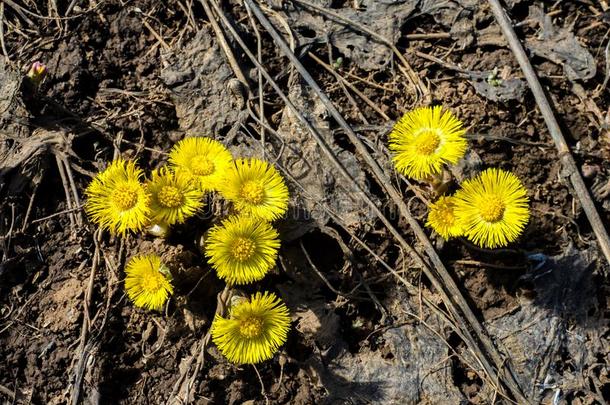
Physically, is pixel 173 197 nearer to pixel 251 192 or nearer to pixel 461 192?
pixel 251 192

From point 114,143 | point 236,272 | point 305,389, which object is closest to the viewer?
point 236,272

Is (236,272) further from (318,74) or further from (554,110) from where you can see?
(554,110)

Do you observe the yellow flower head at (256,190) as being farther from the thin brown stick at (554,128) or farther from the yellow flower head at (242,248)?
the thin brown stick at (554,128)

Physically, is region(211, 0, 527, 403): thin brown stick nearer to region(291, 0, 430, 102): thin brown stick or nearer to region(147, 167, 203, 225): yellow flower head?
region(291, 0, 430, 102): thin brown stick

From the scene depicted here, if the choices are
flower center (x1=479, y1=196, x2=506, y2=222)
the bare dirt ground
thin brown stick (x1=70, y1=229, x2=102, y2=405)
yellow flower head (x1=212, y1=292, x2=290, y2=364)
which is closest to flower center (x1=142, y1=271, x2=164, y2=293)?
the bare dirt ground

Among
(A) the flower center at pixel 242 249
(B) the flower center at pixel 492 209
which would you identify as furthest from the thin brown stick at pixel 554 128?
(A) the flower center at pixel 242 249

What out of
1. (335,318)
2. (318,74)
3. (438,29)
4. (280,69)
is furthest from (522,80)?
(335,318)
